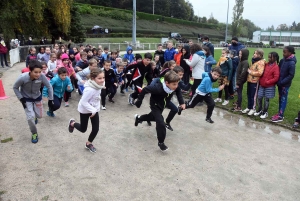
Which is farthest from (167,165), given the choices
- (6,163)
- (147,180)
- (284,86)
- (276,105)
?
(276,105)

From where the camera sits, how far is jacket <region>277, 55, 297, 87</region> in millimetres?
6199

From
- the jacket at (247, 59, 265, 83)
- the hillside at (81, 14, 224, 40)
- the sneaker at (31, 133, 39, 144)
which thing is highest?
the hillside at (81, 14, 224, 40)

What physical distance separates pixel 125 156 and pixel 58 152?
1.27m

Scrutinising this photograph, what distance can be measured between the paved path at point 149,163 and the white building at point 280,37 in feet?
288

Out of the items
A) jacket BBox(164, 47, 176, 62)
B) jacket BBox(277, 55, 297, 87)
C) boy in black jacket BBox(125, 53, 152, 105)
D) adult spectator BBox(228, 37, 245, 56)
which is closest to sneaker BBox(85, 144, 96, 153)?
boy in black jacket BBox(125, 53, 152, 105)

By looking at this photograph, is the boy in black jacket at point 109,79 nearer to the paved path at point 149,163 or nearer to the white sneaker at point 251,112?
the paved path at point 149,163

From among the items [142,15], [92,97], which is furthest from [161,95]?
[142,15]

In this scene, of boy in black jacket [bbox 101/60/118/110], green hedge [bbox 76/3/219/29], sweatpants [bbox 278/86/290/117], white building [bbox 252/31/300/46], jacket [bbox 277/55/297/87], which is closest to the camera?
jacket [bbox 277/55/297/87]

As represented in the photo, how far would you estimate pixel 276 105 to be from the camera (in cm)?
820

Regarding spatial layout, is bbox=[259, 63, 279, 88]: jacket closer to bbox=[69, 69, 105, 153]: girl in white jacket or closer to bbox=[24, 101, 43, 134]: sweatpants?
bbox=[69, 69, 105, 153]: girl in white jacket

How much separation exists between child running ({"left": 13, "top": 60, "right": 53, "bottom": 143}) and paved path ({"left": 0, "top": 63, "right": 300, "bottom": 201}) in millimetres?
461

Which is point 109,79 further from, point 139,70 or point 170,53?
point 170,53

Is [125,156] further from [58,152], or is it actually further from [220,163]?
[220,163]

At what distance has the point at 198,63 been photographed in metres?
7.62
